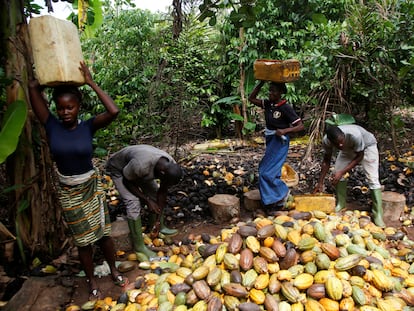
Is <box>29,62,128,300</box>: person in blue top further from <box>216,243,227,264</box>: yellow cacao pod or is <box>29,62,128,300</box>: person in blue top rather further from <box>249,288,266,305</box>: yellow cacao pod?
<box>249,288,266,305</box>: yellow cacao pod

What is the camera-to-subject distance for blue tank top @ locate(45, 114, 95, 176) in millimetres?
2248

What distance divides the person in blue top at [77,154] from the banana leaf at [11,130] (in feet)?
0.52

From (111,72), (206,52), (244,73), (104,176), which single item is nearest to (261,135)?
(244,73)

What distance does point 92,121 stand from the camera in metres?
2.35

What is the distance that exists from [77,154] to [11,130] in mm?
405

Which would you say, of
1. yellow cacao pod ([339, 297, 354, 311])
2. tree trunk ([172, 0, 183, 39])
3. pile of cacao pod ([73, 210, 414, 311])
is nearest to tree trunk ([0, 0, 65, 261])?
pile of cacao pod ([73, 210, 414, 311])

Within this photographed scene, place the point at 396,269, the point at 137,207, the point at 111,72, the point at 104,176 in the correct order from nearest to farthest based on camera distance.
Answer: the point at 396,269, the point at 137,207, the point at 104,176, the point at 111,72

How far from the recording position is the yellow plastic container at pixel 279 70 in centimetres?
326

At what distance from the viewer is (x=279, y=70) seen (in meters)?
3.26

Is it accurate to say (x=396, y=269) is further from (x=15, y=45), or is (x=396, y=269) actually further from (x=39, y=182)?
(x=15, y=45)

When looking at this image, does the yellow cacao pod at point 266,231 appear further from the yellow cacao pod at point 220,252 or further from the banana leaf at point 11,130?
the banana leaf at point 11,130

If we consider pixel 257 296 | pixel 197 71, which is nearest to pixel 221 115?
pixel 197 71

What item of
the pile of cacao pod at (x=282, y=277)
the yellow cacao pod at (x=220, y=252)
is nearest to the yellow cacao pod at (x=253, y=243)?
the pile of cacao pod at (x=282, y=277)

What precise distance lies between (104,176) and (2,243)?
85.6 inches
